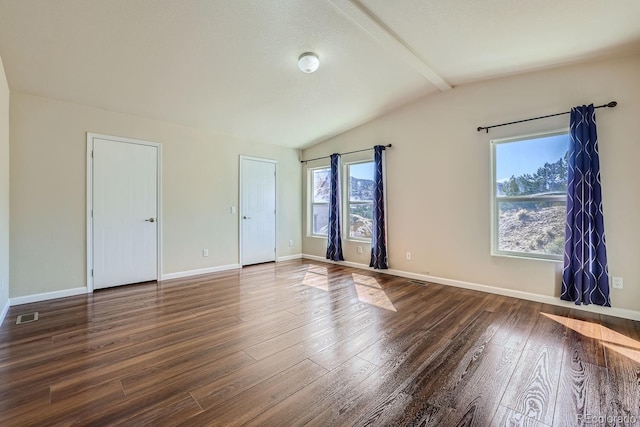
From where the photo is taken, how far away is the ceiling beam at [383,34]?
254cm

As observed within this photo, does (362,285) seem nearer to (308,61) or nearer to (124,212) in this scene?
(308,61)

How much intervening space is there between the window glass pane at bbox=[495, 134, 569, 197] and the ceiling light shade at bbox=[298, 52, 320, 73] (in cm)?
255

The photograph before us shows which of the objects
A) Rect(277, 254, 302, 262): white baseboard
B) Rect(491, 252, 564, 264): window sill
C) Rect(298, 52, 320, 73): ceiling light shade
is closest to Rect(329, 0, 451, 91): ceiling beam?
Rect(298, 52, 320, 73): ceiling light shade

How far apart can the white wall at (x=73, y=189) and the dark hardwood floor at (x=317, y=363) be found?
55cm

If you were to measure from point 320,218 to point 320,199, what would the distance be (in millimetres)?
401

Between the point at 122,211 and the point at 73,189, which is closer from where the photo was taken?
the point at 73,189

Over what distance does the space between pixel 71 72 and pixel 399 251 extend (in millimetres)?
4721

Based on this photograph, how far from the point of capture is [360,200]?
17.5 ft

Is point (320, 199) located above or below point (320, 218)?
above

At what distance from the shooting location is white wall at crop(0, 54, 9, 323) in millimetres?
2867

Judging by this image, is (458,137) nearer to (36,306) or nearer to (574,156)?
(574,156)

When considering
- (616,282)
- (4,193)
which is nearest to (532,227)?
(616,282)

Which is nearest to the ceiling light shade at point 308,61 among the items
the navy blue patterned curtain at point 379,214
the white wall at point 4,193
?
the navy blue patterned curtain at point 379,214

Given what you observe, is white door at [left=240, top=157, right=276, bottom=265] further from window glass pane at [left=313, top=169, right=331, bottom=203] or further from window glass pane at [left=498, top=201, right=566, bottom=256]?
window glass pane at [left=498, top=201, right=566, bottom=256]
